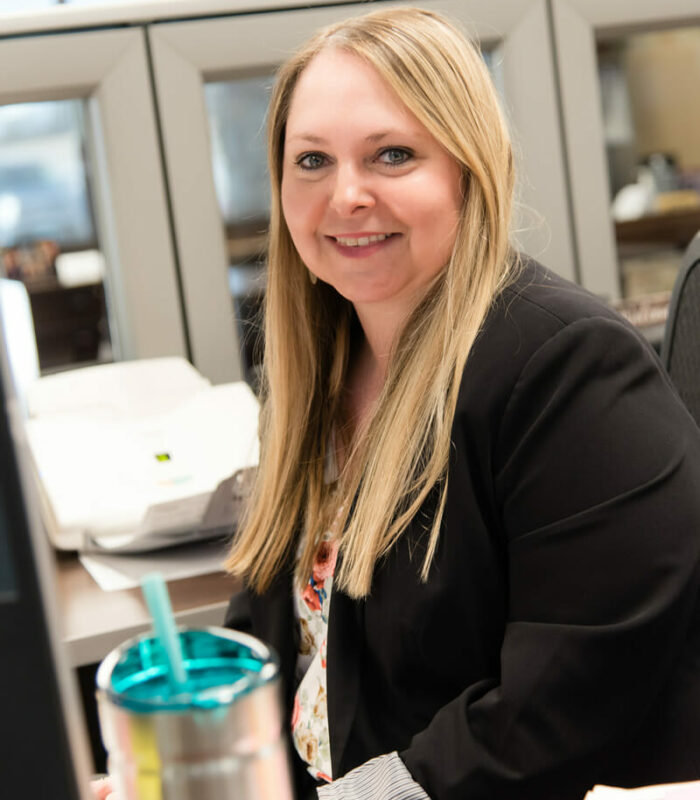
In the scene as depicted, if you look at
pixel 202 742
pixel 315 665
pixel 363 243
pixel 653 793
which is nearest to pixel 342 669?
pixel 315 665

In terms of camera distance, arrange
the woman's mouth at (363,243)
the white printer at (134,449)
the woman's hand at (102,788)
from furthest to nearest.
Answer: the white printer at (134,449) → the woman's mouth at (363,243) → the woman's hand at (102,788)

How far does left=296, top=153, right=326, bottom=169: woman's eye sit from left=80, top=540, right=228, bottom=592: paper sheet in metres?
0.49

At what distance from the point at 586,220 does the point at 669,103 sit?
308 cm

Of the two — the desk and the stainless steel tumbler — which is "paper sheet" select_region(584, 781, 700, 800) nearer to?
the stainless steel tumbler

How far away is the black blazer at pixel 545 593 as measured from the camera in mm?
873

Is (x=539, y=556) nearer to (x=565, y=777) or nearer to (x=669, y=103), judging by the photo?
(x=565, y=777)

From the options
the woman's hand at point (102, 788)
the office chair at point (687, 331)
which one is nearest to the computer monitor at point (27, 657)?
the woman's hand at point (102, 788)

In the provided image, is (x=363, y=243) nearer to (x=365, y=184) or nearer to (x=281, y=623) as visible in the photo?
(x=365, y=184)

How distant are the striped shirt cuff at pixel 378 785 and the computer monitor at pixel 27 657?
0.52 meters

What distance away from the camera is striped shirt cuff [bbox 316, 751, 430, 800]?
0.80 m

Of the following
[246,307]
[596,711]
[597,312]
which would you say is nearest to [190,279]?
[246,307]

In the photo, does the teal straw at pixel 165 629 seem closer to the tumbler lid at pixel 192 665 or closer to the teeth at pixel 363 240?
the tumbler lid at pixel 192 665

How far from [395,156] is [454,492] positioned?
1.20 ft

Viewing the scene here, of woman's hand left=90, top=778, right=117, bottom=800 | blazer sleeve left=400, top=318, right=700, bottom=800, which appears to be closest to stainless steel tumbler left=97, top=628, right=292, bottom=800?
woman's hand left=90, top=778, right=117, bottom=800
